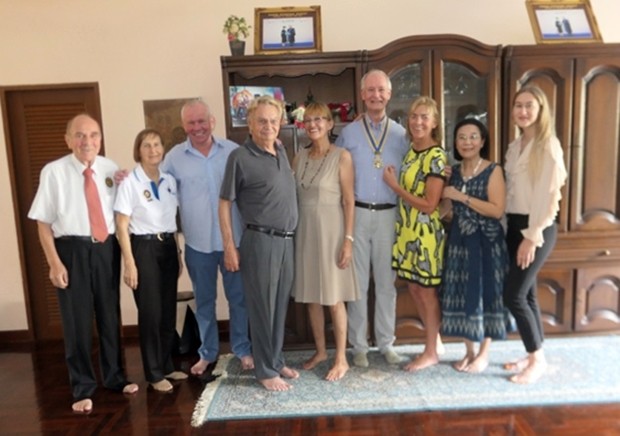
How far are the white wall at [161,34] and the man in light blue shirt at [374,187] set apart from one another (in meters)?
1.01

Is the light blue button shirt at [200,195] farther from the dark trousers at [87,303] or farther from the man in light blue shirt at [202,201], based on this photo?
the dark trousers at [87,303]

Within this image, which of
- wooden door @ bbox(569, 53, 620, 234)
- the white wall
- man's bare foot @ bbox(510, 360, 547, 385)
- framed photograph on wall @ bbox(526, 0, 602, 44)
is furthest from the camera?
the white wall

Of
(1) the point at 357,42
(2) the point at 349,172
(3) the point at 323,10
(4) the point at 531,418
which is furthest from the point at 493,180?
(3) the point at 323,10

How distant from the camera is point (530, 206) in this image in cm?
256

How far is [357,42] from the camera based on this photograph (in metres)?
3.58

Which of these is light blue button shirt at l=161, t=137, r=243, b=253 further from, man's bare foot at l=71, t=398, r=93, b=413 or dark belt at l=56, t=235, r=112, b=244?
man's bare foot at l=71, t=398, r=93, b=413

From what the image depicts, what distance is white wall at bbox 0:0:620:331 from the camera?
3.54 m

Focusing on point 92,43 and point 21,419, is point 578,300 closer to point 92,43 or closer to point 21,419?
point 21,419

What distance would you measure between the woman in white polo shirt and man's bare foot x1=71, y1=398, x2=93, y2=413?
1.05ft

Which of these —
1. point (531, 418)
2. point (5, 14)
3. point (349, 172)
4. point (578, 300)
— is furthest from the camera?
point (5, 14)

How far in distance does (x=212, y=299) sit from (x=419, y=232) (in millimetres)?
1270

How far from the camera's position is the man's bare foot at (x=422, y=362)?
287 cm

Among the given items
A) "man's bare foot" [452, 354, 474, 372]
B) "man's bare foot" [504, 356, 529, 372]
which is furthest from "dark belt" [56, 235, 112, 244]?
"man's bare foot" [504, 356, 529, 372]

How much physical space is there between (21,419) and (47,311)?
1.38 m
